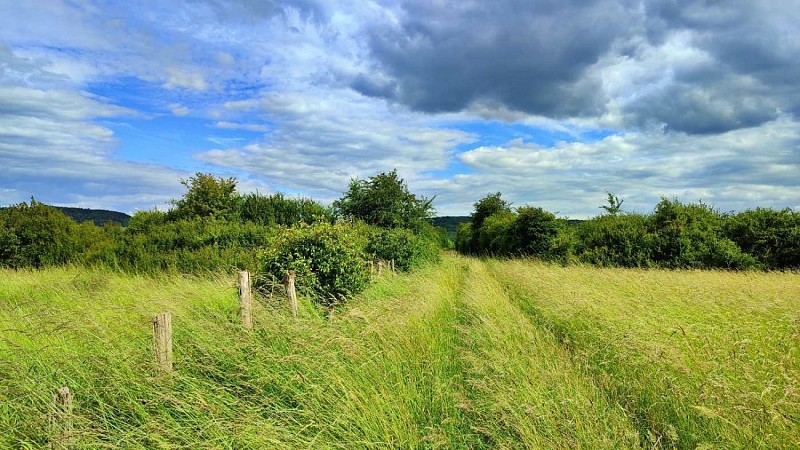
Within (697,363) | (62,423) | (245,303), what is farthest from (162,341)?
(697,363)

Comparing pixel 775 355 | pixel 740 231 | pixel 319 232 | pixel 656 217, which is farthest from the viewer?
pixel 656 217

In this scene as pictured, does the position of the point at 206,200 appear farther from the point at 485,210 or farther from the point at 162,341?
the point at 485,210

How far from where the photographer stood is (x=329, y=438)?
3.59 meters

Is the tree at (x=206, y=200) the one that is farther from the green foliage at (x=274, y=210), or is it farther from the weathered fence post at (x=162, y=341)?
the weathered fence post at (x=162, y=341)

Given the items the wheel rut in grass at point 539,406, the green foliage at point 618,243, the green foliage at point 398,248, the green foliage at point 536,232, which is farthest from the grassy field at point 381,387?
the green foliage at point 536,232

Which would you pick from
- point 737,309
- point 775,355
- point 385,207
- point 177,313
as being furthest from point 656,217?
point 177,313

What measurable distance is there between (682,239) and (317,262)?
62.4ft

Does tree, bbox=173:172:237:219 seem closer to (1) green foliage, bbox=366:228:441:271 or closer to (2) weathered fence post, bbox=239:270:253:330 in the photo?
(1) green foliage, bbox=366:228:441:271

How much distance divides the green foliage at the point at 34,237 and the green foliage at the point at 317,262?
608 inches

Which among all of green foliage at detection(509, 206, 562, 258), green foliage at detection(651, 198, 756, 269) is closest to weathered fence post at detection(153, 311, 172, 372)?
green foliage at detection(651, 198, 756, 269)

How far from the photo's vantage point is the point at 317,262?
30.2 ft

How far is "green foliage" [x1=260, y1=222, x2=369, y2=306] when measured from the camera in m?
8.98

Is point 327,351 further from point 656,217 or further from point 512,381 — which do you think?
point 656,217

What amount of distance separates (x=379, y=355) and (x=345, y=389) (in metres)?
0.96
